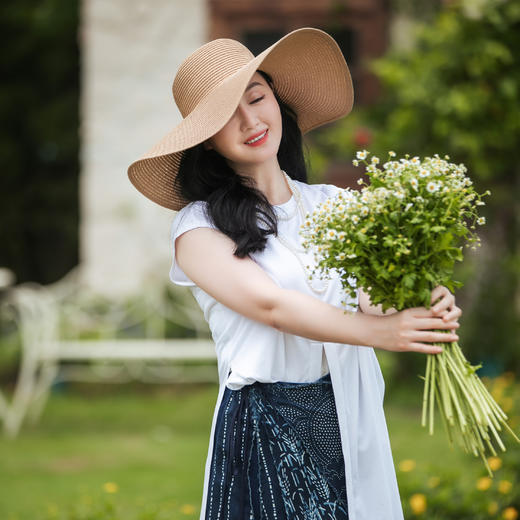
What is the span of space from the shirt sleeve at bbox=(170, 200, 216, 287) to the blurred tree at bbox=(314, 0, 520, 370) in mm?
4076

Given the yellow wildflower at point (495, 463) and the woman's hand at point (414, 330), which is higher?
the woman's hand at point (414, 330)

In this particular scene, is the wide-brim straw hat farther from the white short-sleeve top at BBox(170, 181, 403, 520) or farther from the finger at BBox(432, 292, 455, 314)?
the finger at BBox(432, 292, 455, 314)

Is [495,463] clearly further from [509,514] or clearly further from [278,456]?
[278,456]

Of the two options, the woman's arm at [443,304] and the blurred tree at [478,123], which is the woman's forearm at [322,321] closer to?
the woman's arm at [443,304]

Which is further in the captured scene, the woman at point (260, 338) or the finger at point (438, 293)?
the woman at point (260, 338)

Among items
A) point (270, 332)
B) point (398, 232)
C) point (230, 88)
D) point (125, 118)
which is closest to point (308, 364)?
point (270, 332)

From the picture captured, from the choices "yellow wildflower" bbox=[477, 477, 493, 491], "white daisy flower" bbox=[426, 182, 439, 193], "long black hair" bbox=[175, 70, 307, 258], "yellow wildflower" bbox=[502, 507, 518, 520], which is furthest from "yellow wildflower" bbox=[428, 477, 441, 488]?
"white daisy flower" bbox=[426, 182, 439, 193]

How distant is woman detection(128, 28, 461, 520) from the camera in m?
2.03

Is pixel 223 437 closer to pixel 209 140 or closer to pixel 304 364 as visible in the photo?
pixel 304 364

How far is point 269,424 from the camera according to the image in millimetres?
2068

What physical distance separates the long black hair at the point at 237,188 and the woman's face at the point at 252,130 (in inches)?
3.3

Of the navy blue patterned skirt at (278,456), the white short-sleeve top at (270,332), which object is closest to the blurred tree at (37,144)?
the white short-sleeve top at (270,332)

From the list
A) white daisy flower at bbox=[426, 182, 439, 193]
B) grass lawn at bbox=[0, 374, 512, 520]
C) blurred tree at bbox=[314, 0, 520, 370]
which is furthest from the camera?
blurred tree at bbox=[314, 0, 520, 370]

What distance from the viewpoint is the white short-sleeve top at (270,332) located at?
80.6 inches
